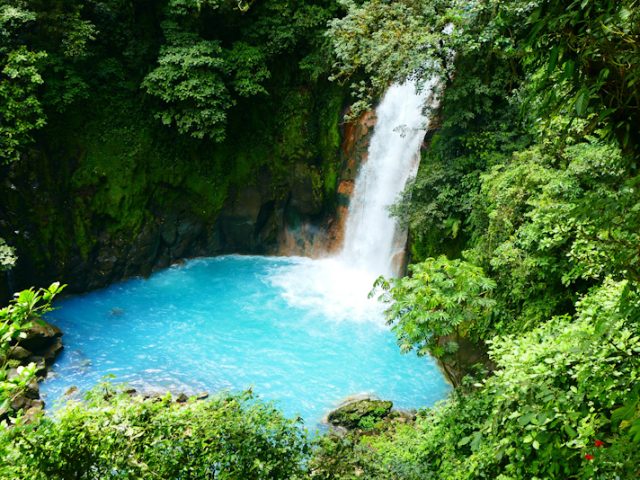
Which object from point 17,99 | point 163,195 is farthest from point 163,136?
point 17,99

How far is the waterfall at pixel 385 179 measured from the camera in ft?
43.3

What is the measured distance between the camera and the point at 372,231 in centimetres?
1433

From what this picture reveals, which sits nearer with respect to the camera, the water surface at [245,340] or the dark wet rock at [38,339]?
the water surface at [245,340]

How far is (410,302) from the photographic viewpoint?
5.79m

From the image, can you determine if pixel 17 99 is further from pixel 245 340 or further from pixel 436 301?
pixel 436 301

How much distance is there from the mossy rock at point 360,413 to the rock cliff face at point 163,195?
753 cm

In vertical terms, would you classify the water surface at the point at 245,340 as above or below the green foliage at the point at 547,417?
below

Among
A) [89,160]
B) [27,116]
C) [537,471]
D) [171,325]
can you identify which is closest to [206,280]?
[171,325]

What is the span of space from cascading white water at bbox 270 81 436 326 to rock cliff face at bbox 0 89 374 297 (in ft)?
2.13

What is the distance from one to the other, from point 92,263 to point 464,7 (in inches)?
455

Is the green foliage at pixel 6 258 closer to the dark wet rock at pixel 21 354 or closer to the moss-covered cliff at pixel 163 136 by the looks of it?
the dark wet rock at pixel 21 354

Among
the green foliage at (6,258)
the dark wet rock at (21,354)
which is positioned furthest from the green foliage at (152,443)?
the green foliage at (6,258)

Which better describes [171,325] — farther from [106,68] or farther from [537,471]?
[537,471]

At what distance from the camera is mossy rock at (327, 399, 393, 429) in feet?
27.2
